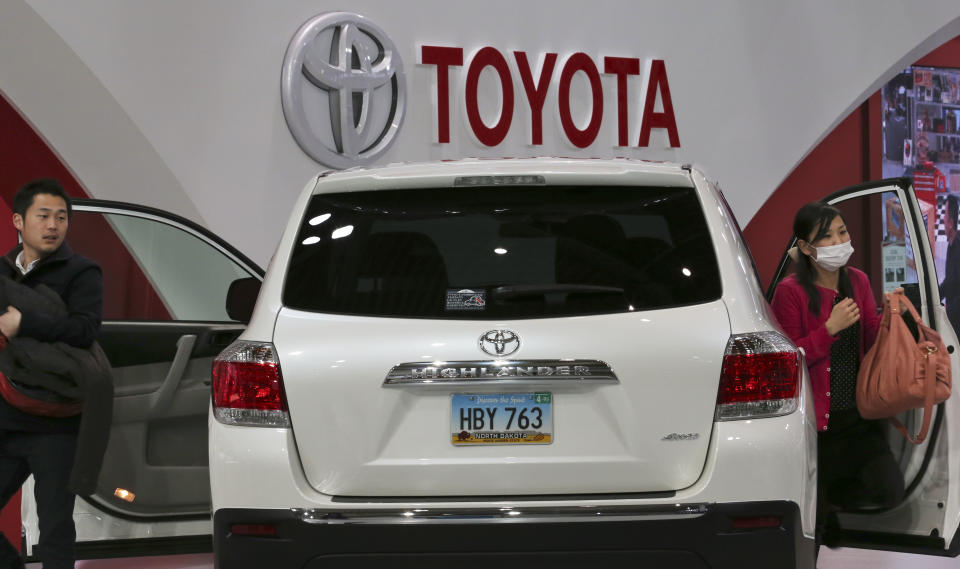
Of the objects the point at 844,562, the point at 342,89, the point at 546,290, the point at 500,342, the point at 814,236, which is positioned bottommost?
the point at 844,562

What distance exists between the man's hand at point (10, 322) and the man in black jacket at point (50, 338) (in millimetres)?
51

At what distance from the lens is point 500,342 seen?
2455mm

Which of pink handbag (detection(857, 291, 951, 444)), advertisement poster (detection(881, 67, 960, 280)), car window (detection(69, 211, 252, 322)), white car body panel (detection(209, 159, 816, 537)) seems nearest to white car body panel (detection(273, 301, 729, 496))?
white car body panel (detection(209, 159, 816, 537))

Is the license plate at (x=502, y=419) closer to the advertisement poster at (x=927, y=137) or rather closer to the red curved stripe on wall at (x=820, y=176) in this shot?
the red curved stripe on wall at (x=820, y=176)

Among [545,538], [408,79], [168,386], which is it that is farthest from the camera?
[408,79]

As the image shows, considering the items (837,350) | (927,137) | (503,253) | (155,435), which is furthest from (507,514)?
(927,137)

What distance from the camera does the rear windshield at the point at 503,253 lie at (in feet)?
8.32

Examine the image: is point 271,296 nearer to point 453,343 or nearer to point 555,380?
point 453,343

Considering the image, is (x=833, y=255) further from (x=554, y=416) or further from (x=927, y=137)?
(x=927, y=137)

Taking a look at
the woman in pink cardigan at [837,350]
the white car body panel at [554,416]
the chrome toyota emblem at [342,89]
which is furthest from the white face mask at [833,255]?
the chrome toyota emblem at [342,89]

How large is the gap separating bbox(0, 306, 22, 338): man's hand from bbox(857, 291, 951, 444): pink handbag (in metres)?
2.73

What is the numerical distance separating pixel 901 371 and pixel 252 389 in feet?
6.91

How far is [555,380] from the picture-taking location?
243 cm

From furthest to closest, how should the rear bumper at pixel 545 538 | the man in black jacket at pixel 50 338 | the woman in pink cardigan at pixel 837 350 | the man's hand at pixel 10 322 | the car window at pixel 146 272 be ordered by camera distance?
the car window at pixel 146 272
the woman in pink cardigan at pixel 837 350
the man in black jacket at pixel 50 338
the man's hand at pixel 10 322
the rear bumper at pixel 545 538
